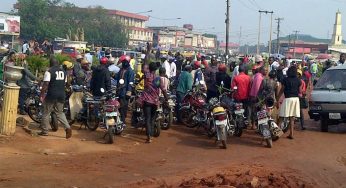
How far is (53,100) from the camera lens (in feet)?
33.2

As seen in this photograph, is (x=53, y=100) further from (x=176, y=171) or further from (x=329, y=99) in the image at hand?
(x=329, y=99)

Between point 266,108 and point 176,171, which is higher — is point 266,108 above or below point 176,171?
above

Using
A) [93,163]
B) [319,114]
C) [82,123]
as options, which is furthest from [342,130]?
[93,163]

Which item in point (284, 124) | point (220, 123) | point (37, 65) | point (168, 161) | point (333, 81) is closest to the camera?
point (168, 161)

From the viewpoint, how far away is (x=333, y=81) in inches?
527

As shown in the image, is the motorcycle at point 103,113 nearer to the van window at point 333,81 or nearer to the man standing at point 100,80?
the man standing at point 100,80

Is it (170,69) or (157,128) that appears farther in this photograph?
(170,69)

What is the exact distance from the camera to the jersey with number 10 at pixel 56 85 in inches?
395

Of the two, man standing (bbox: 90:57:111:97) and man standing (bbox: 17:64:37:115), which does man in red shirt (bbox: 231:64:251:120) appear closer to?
man standing (bbox: 90:57:111:97)

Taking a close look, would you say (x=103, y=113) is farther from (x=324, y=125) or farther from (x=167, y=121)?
(x=324, y=125)

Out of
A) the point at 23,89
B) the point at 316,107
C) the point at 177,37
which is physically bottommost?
the point at 316,107

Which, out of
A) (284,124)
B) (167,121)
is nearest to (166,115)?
(167,121)

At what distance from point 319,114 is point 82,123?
6.22 m

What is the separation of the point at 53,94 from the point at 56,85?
0.65 ft
